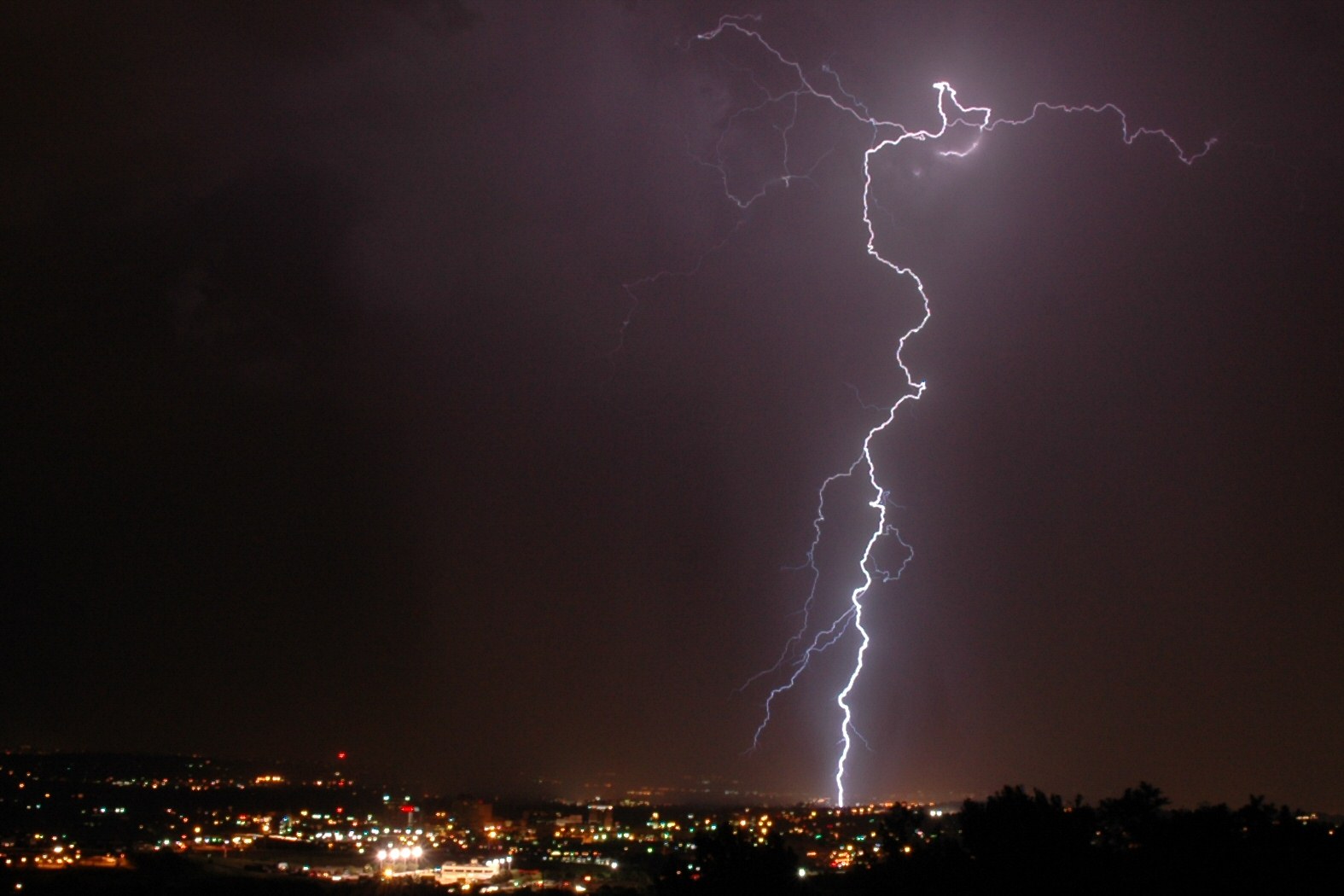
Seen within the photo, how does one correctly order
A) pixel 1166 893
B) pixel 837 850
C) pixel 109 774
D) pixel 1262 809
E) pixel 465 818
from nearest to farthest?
pixel 1166 893, pixel 1262 809, pixel 837 850, pixel 465 818, pixel 109 774

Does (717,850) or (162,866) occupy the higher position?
(717,850)

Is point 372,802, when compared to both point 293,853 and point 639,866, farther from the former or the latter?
point 639,866

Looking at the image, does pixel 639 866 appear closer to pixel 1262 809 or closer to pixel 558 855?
pixel 558 855

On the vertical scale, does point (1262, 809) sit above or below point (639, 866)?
above

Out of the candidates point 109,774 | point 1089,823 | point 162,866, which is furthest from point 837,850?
point 109,774

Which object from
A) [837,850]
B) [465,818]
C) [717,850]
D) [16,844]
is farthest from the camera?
[465,818]

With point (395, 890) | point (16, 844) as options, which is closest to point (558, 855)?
point (395, 890)

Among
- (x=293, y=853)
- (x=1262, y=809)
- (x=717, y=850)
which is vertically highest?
(x=1262, y=809)

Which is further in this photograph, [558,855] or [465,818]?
[465,818]

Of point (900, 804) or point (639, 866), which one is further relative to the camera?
point (639, 866)
